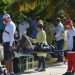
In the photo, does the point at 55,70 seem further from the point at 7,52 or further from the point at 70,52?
the point at 70,52

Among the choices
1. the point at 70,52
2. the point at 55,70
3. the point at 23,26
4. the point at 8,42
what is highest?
the point at 23,26

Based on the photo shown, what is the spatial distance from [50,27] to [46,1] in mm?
1678

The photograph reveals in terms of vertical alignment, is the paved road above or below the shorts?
below

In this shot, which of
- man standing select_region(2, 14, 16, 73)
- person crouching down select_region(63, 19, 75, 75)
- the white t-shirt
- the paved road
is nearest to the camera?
person crouching down select_region(63, 19, 75, 75)

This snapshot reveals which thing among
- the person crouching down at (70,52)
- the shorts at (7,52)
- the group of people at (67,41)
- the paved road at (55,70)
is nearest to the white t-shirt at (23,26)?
the group of people at (67,41)

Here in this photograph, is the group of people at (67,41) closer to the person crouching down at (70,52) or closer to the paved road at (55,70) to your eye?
the person crouching down at (70,52)

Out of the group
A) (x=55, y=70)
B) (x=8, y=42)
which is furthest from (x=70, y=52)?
(x=55, y=70)

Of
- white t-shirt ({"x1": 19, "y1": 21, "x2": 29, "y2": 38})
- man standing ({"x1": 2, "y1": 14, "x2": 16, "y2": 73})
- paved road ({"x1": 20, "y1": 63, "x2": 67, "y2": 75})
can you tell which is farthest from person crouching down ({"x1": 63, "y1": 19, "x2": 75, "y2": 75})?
white t-shirt ({"x1": 19, "y1": 21, "x2": 29, "y2": 38})

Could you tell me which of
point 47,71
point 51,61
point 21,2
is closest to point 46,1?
point 21,2

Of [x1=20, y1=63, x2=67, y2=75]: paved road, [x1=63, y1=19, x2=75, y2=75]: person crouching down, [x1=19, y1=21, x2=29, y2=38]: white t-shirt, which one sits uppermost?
[x1=19, y1=21, x2=29, y2=38]: white t-shirt

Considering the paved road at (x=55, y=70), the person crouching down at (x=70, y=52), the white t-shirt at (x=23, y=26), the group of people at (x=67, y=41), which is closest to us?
the person crouching down at (x=70, y=52)

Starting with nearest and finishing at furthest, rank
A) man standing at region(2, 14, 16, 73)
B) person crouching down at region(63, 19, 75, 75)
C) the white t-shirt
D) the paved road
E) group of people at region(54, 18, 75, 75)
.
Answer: person crouching down at region(63, 19, 75, 75) < group of people at region(54, 18, 75, 75) < man standing at region(2, 14, 16, 73) < the paved road < the white t-shirt

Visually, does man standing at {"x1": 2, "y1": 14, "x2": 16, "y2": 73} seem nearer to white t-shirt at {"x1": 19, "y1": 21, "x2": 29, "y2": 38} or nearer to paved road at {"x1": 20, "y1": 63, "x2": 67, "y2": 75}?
paved road at {"x1": 20, "y1": 63, "x2": 67, "y2": 75}

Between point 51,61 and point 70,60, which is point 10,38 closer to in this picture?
point 70,60
